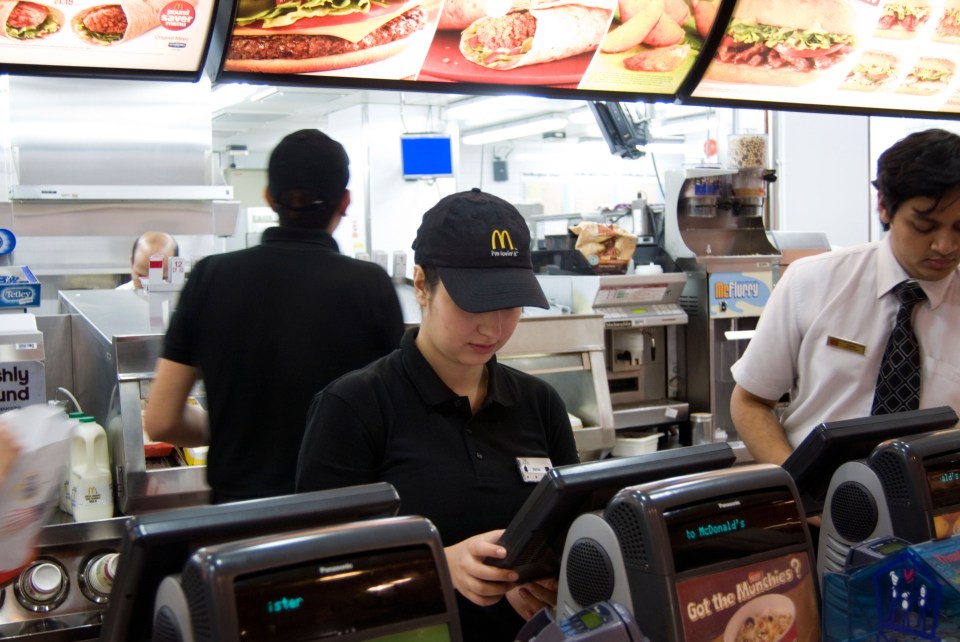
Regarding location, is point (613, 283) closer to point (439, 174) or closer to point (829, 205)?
point (829, 205)

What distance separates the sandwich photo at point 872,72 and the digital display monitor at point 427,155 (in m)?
7.50

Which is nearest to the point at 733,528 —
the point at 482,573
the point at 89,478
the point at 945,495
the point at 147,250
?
the point at 482,573

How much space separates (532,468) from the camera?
1.60 m

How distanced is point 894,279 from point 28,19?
2121 millimetres

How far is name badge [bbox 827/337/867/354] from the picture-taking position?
2.14m

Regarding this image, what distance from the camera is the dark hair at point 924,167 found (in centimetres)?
194

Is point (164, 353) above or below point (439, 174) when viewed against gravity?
below

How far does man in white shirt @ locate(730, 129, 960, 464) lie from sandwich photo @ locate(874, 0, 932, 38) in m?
1.27

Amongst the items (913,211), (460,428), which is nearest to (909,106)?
(913,211)

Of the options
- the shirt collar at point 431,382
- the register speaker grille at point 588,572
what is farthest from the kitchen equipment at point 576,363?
the register speaker grille at point 588,572

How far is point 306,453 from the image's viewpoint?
1484mm

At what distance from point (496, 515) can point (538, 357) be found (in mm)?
2525

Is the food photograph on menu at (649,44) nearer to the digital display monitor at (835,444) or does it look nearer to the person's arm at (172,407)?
the person's arm at (172,407)

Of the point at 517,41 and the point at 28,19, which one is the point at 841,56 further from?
the point at 28,19
